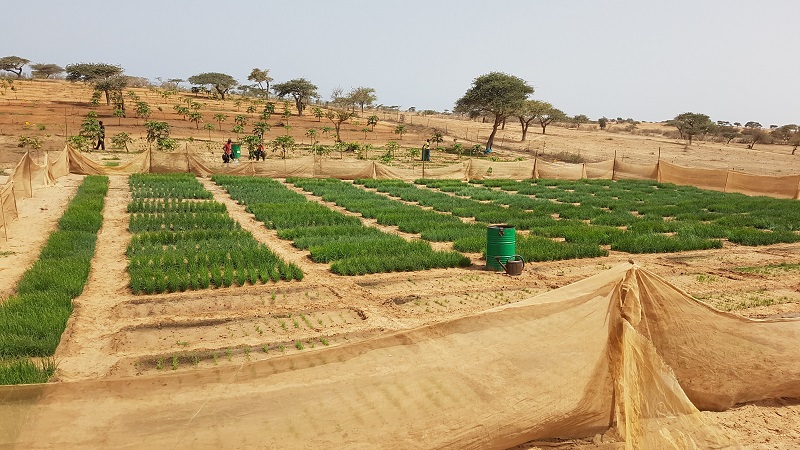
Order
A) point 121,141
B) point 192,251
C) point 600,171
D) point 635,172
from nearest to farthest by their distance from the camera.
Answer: point 192,251 < point 635,172 < point 600,171 < point 121,141

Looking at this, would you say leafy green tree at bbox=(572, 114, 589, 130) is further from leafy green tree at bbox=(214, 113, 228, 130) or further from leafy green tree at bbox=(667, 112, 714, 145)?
leafy green tree at bbox=(214, 113, 228, 130)

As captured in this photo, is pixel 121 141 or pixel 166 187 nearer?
pixel 166 187

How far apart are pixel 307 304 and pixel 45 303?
3.35m

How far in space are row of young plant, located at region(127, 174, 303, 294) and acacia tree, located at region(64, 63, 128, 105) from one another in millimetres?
41417

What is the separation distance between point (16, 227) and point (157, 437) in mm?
11959

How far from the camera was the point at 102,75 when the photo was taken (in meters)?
54.1

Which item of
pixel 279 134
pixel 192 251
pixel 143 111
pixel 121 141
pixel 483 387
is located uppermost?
pixel 143 111

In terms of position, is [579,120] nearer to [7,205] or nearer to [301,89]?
[301,89]

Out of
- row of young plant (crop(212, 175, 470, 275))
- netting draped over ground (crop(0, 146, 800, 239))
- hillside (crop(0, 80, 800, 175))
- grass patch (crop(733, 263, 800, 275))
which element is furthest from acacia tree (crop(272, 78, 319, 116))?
grass patch (crop(733, 263, 800, 275))

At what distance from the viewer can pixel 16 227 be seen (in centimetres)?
1247

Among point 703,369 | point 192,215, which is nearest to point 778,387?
point 703,369

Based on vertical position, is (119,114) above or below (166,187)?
above

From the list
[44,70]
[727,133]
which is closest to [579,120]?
[727,133]

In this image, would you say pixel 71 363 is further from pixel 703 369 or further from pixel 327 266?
pixel 703 369
